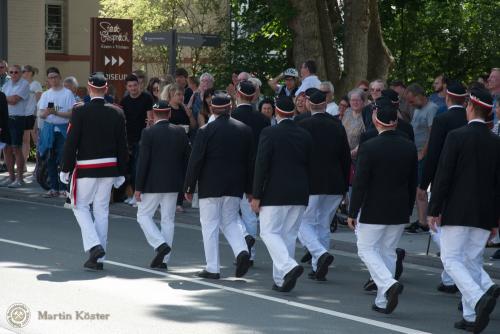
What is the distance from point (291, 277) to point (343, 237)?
4.14 metres

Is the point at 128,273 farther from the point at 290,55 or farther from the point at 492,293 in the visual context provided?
the point at 290,55

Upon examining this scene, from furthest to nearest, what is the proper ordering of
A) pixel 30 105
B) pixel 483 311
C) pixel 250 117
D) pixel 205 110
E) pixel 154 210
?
pixel 30 105 < pixel 205 110 < pixel 250 117 < pixel 154 210 < pixel 483 311

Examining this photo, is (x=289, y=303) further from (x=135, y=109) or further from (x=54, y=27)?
(x=54, y=27)

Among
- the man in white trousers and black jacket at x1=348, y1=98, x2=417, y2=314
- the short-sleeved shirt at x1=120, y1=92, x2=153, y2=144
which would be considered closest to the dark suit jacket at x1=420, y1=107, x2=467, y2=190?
the man in white trousers and black jacket at x1=348, y1=98, x2=417, y2=314

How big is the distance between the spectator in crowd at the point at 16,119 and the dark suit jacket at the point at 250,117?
8.40m

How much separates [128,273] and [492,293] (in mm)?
3927

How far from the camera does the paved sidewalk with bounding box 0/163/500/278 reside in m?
12.9

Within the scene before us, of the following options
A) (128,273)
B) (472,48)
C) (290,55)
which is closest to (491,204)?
(128,273)

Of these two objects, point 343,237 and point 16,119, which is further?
point 16,119

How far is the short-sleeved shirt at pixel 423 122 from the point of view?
50.0ft

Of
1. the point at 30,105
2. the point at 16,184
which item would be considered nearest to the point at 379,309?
the point at 16,184

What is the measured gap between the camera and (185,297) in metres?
10.1

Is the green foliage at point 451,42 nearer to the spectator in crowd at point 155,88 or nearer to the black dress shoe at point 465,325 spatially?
the spectator in crowd at point 155,88

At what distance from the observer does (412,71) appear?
3269 centimetres
